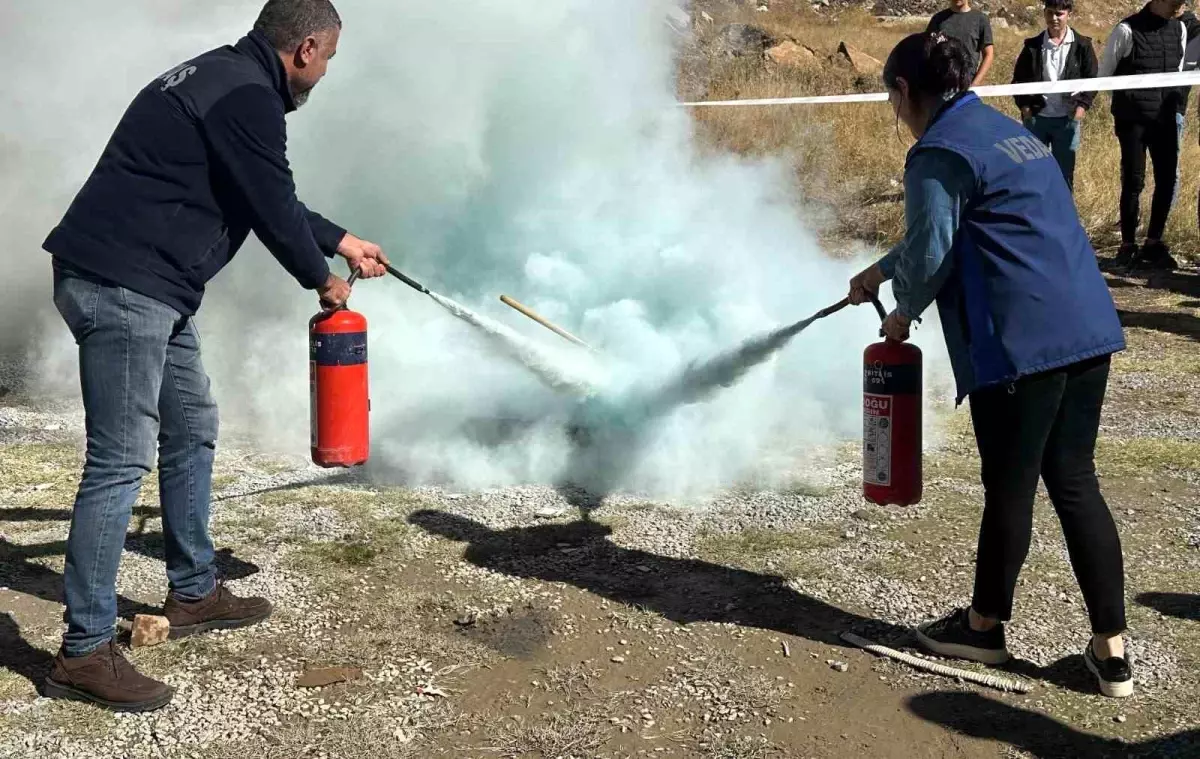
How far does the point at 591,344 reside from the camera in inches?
219

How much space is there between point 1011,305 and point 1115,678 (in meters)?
1.12

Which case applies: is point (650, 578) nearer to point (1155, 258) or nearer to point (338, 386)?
point (338, 386)

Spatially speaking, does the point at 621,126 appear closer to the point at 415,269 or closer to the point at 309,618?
the point at 415,269

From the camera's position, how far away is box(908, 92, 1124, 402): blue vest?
279 cm

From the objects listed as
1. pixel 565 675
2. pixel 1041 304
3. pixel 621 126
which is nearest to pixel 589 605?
pixel 565 675

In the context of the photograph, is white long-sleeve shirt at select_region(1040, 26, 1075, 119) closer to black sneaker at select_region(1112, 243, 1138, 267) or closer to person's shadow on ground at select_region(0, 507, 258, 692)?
black sneaker at select_region(1112, 243, 1138, 267)

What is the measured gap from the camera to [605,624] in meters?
3.56

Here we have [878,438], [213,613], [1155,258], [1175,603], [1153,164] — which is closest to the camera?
[878,438]

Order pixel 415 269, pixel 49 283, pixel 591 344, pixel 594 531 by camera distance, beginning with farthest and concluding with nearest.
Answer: pixel 49 283 < pixel 415 269 < pixel 591 344 < pixel 594 531

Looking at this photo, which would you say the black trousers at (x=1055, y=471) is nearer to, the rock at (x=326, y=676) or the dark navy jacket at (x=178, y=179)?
the rock at (x=326, y=676)

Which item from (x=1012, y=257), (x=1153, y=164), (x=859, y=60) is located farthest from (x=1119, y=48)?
(x=859, y=60)

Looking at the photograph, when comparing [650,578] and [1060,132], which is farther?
[1060,132]

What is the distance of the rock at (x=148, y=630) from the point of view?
337 centimetres

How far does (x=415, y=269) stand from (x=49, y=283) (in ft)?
8.99
